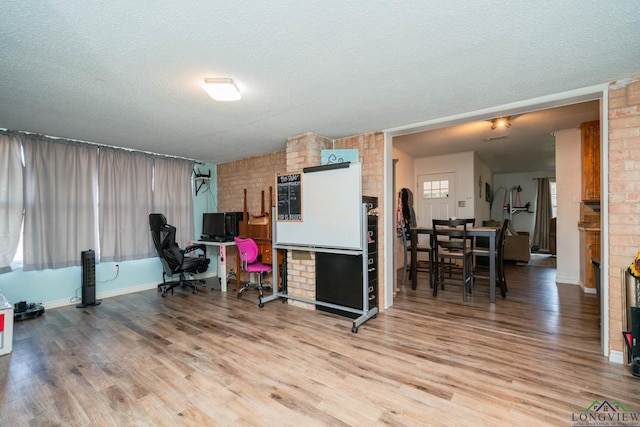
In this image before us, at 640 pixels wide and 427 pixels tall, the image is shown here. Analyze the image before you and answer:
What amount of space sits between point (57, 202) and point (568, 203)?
7.91 m

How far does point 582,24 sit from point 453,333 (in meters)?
2.64

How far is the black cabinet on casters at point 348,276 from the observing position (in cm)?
331

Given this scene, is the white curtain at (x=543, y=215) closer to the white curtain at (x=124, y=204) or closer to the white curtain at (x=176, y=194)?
the white curtain at (x=176, y=194)

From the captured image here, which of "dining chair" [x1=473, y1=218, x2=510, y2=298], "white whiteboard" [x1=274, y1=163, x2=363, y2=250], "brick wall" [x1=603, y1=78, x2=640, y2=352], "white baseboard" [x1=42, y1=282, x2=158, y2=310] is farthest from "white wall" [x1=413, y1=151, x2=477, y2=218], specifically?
"white baseboard" [x1=42, y1=282, x2=158, y2=310]

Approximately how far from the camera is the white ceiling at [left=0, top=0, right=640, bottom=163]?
58.8 inches

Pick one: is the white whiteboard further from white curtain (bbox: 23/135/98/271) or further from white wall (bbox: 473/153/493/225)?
white wall (bbox: 473/153/493/225)

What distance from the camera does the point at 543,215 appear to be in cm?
859

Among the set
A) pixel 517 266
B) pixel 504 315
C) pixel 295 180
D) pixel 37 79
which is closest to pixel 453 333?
pixel 504 315

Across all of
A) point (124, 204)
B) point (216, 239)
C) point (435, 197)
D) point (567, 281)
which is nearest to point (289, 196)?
point (216, 239)

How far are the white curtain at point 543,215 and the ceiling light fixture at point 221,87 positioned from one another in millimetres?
9828

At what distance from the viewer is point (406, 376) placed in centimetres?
210

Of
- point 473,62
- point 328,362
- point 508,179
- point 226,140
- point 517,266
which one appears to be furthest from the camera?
point 508,179

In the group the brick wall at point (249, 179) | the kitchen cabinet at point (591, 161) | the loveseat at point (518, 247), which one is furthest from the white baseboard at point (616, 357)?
the loveseat at point (518, 247)

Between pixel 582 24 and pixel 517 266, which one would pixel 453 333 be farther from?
pixel 517 266
